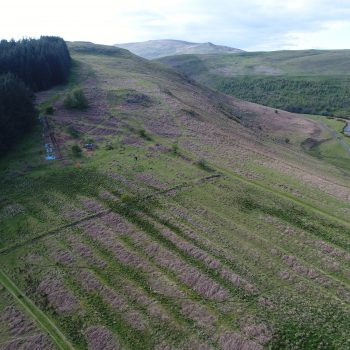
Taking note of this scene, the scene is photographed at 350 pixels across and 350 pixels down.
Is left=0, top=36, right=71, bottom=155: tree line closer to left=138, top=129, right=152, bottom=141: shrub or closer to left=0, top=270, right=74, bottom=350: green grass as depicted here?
left=138, top=129, right=152, bottom=141: shrub

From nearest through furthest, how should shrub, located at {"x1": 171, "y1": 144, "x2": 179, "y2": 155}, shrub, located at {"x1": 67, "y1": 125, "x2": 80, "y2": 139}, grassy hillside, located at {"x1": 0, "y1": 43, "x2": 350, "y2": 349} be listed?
1. grassy hillside, located at {"x1": 0, "y1": 43, "x2": 350, "y2": 349}
2. shrub, located at {"x1": 171, "y1": 144, "x2": 179, "y2": 155}
3. shrub, located at {"x1": 67, "y1": 125, "x2": 80, "y2": 139}

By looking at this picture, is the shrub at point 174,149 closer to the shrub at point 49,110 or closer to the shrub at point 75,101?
the shrub at point 75,101

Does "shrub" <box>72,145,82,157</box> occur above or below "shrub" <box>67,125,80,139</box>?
below

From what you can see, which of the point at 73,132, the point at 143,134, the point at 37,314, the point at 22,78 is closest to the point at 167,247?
the point at 37,314

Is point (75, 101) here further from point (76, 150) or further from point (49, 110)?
point (76, 150)

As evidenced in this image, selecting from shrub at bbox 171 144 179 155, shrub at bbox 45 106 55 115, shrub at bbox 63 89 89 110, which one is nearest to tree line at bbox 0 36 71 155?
shrub at bbox 45 106 55 115

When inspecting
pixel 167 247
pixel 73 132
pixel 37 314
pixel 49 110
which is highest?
pixel 49 110
